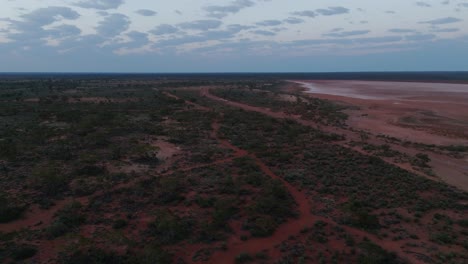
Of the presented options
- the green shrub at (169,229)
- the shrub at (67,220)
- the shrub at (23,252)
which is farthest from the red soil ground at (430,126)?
the shrub at (23,252)

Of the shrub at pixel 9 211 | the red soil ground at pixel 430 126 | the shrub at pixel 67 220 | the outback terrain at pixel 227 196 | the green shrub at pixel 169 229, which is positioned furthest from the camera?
the red soil ground at pixel 430 126

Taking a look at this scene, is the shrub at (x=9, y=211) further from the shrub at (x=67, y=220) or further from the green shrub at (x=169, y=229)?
the green shrub at (x=169, y=229)

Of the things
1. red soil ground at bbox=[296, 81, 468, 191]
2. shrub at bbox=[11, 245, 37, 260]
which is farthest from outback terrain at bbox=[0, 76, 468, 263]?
red soil ground at bbox=[296, 81, 468, 191]

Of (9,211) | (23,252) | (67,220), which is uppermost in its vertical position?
(9,211)

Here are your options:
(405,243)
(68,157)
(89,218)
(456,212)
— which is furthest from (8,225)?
(456,212)

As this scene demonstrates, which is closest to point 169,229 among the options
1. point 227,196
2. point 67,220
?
point 227,196

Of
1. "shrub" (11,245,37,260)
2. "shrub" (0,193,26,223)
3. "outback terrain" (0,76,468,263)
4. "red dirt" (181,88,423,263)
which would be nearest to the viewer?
"shrub" (11,245,37,260)

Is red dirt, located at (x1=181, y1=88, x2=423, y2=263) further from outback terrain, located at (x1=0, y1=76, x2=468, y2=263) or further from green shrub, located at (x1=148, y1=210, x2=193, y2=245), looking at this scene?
green shrub, located at (x1=148, y1=210, x2=193, y2=245)

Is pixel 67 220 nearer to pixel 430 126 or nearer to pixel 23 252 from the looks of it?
pixel 23 252
